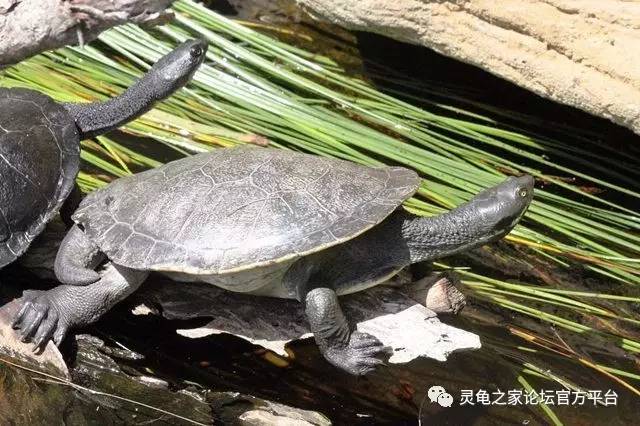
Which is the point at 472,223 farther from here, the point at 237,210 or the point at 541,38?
the point at 541,38

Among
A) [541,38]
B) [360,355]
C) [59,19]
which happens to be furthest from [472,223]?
[59,19]

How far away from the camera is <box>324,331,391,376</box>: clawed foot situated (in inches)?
102

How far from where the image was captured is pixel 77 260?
8.84 feet

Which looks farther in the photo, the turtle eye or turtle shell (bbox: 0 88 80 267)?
the turtle eye

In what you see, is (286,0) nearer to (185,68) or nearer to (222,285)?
(185,68)

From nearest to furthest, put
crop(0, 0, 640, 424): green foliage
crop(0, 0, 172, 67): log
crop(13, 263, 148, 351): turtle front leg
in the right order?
crop(0, 0, 172, 67): log, crop(13, 263, 148, 351): turtle front leg, crop(0, 0, 640, 424): green foliage

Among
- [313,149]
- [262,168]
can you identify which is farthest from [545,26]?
[262,168]

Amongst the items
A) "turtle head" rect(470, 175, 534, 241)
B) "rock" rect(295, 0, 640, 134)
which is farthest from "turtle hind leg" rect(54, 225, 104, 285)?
"rock" rect(295, 0, 640, 134)

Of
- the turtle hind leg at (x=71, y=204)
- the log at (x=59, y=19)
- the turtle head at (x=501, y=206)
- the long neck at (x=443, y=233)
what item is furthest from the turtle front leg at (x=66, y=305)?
the turtle head at (x=501, y=206)

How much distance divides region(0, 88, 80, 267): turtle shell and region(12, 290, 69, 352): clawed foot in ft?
0.58

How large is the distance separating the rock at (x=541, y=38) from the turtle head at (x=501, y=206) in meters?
0.95

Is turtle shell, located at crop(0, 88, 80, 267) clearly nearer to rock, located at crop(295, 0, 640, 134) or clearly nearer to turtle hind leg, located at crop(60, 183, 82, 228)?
turtle hind leg, located at crop(60, 183, 82, 228)

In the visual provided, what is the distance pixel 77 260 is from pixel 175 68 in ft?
2.81

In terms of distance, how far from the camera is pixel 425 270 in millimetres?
2941
